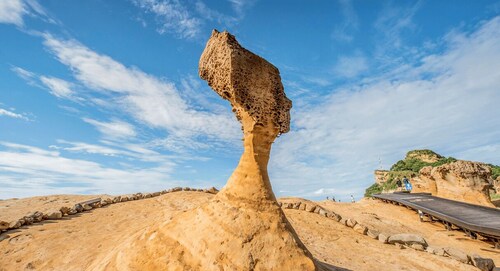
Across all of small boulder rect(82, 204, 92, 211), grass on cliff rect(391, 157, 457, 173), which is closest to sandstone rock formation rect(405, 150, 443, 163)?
grass on cliff rect(391, 157, 457, 173)

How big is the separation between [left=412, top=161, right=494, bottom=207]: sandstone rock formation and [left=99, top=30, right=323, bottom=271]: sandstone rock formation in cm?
1861

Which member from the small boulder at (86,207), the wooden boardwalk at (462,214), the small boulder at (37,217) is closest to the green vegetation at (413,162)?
the wooden boardwalk at (462,214)

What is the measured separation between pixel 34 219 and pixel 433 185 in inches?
960

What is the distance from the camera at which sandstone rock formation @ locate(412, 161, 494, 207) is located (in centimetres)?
1789

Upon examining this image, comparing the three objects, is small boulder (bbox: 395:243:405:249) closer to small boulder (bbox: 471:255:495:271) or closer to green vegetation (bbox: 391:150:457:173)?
small boulder (bbox: 471:255:495:271)

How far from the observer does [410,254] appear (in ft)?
29.2

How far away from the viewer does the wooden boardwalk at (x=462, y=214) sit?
37.6 feet

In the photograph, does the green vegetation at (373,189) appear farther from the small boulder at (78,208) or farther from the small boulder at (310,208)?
the small boulder at (78,208)

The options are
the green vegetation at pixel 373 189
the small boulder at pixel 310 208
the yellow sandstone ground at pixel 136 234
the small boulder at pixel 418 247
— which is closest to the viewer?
the yellow sandstone ground at pixel 136 234

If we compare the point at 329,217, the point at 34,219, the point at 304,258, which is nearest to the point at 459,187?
the point at 329,217

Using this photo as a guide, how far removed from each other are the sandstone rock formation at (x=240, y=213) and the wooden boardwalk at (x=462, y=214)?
1078cm

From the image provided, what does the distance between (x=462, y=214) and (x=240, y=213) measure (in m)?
14.6

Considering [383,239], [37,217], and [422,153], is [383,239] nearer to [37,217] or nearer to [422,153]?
[37,217]

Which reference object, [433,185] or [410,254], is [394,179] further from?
[410,254]
